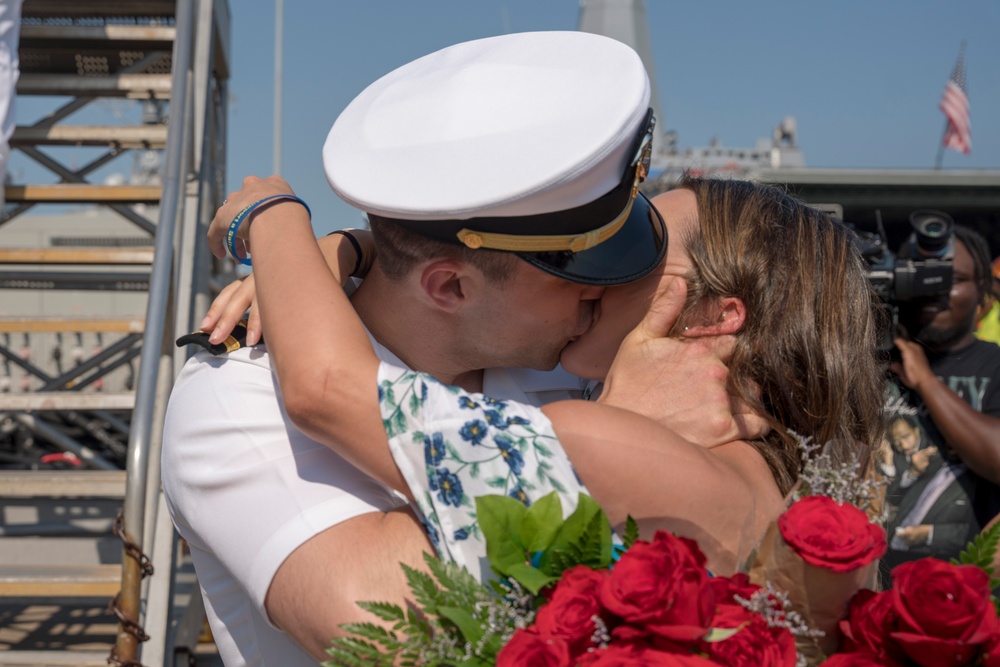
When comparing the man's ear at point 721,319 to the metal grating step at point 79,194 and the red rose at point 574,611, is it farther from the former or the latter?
the metal grating step at point 79,194

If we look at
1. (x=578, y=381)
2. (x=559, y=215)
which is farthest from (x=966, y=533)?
(x=559, y=215)

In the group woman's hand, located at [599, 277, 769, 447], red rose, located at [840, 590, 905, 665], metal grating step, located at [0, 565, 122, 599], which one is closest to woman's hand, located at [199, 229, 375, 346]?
woman's hand, located at [599, 277, 769, 447]

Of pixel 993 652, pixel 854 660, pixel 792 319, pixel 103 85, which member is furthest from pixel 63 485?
pixel 993 652

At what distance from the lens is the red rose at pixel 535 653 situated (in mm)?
1020

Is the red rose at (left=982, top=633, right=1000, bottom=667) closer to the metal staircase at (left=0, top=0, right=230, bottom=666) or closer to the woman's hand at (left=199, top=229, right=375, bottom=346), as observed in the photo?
the woman's hand at (left=199, top=229, right=375, bottom=346)

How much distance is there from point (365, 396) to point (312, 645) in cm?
37

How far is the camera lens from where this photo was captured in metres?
3.69

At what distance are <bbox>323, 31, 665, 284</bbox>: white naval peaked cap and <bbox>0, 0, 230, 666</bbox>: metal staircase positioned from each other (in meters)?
1.72

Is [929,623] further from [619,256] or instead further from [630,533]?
[619,256]

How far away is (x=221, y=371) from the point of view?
1636 millimetres

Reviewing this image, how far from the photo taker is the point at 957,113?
1975cm

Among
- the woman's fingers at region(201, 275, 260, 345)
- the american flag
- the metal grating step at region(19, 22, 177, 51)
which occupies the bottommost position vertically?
the american flag

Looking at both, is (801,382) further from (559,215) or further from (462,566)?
(462,566)

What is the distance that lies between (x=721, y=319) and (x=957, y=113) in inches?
820
